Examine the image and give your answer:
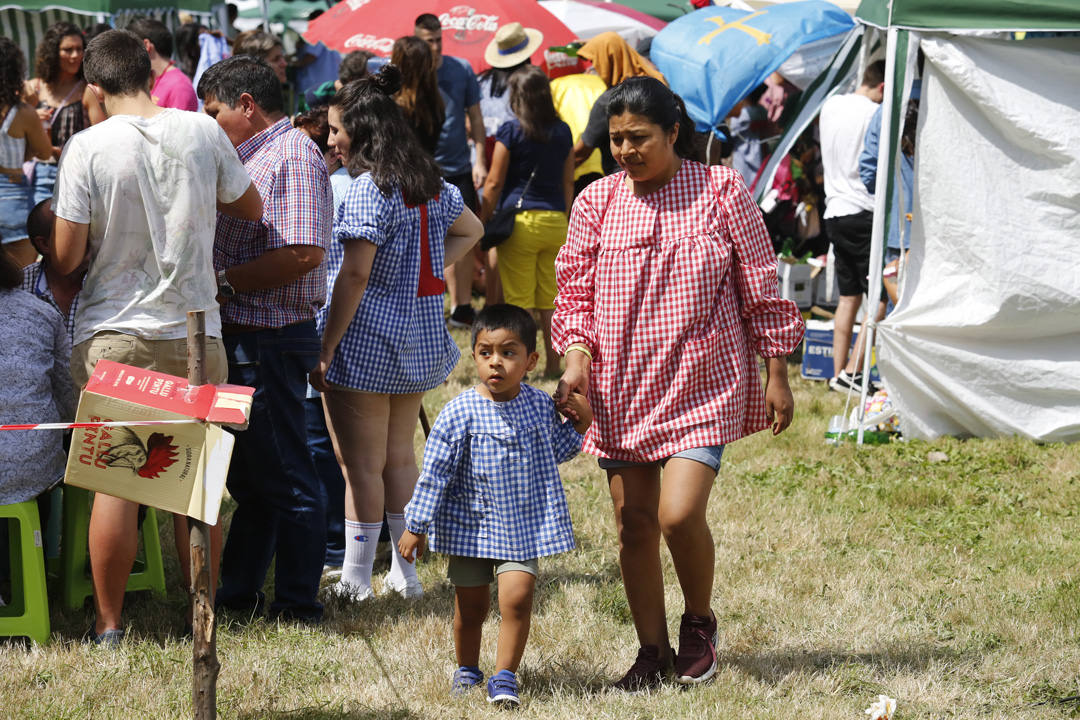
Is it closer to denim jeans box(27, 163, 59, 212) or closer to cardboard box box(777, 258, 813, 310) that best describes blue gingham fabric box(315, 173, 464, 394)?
denim jeans box(27, 163, 59, 212)

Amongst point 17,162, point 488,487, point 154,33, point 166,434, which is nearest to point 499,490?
point 488,487

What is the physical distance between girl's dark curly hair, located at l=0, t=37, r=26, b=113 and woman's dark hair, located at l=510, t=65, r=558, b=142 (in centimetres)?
288

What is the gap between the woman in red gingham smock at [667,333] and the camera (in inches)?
147

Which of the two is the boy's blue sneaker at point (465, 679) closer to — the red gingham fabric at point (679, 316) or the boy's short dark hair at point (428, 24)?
the red gingham fabric at point (679, 316)

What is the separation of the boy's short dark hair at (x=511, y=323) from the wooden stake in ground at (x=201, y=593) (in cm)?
83

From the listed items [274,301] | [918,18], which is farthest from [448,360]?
[918,18]

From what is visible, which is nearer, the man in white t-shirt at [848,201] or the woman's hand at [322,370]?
the woman's hand at [322,370]

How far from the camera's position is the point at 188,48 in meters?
10.8

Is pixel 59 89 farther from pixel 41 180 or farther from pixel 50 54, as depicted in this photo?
pixel 41 180

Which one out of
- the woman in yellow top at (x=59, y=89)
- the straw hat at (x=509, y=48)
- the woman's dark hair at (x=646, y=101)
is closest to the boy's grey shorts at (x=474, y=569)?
the woman's dark hair at (x=646, y=101)

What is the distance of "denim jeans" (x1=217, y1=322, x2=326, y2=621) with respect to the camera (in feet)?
14.3

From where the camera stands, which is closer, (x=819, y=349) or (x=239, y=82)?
(x=239, y=82)

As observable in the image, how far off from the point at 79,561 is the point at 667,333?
2.36 metres

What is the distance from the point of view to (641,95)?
3.65 meters
